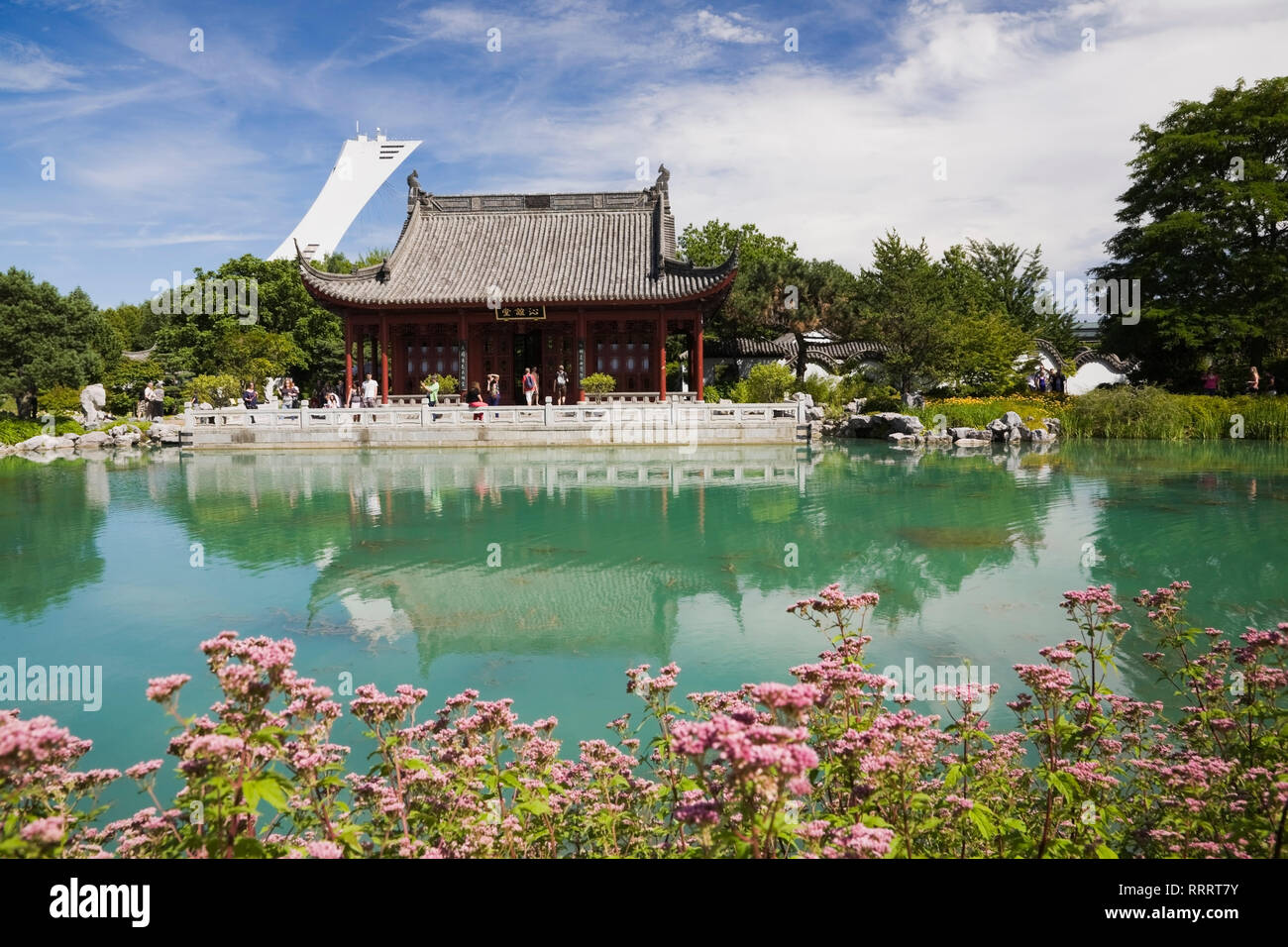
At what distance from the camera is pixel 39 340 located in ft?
103

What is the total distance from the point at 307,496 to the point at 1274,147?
31.6 metres

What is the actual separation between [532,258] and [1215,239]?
22853 millimetres

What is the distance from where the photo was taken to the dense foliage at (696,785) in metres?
2.27

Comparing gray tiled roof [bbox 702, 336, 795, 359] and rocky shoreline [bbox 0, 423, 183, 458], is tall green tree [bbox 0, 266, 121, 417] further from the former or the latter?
gray tiled roof [bbox 702, 336, 795, 359]

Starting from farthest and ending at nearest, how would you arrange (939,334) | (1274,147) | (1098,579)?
(939,334) < (1274,147) < (1098,579)

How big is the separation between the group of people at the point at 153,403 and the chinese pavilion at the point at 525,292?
867 centimetres

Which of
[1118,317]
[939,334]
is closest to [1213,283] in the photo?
[1118,317]

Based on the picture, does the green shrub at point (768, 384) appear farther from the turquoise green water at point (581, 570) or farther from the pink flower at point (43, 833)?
the pink flower at point (43, 833)

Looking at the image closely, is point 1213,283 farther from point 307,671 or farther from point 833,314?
point 307,671

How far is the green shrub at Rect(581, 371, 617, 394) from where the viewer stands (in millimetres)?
27359

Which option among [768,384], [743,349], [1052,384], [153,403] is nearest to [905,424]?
[768,384]

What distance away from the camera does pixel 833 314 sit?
34062 mm

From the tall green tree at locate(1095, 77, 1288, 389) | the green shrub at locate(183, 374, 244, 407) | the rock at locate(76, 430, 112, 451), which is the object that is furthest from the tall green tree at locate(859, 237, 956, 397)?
the rock at locate(76, 430, 112, 451)

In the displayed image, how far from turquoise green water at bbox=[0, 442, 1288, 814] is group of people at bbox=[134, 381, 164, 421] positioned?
58.9ft
